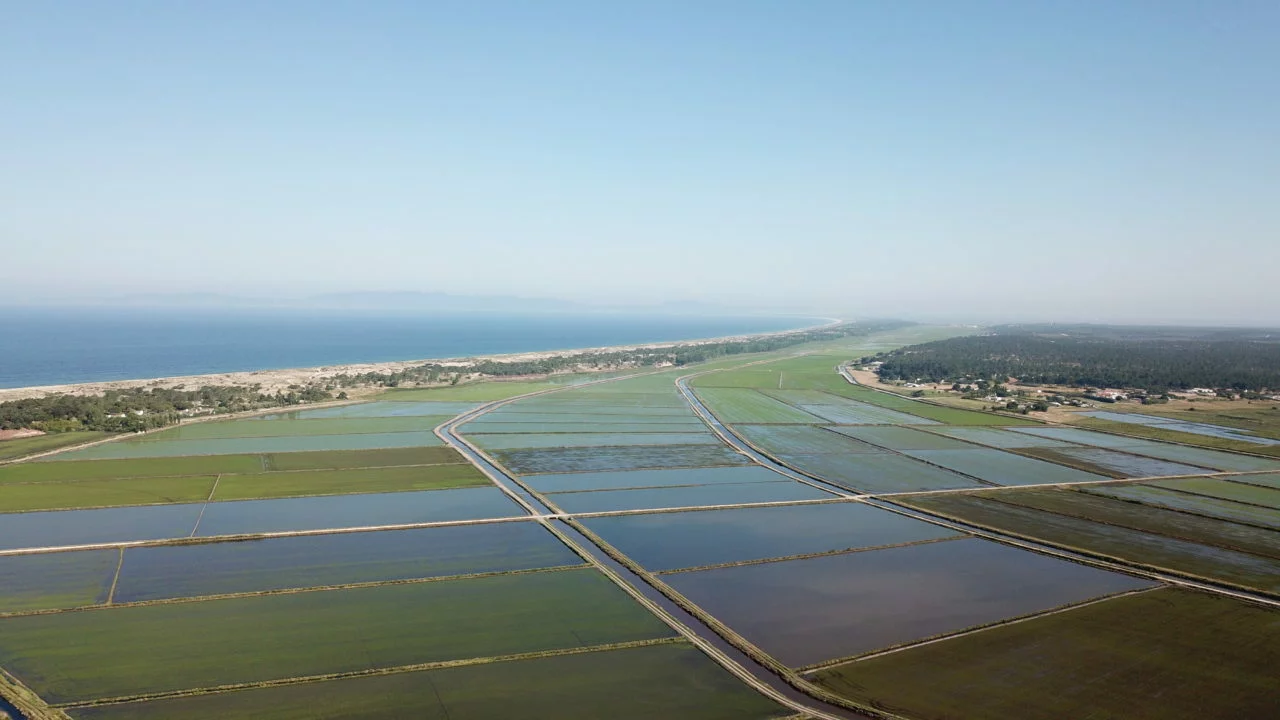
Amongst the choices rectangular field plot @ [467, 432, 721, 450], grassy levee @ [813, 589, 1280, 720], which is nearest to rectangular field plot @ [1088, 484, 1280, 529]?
grassy levee @ [813, 589, 1280, 720]

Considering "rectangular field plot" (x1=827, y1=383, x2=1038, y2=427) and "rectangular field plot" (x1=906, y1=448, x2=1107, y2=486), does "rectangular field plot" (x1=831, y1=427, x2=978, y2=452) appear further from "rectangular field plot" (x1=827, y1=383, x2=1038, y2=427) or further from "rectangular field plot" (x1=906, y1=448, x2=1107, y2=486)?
"rectangular field plot" (x1=827, y1=383, x2=1038, y2=427)

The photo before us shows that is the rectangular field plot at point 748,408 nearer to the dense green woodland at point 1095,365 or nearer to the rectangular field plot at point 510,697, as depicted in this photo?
the dense green woodland at point 1095,365

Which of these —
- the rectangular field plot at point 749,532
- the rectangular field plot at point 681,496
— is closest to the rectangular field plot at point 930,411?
the rectangular field plot at point 681,496

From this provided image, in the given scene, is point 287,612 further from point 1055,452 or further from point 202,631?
point 1055,452

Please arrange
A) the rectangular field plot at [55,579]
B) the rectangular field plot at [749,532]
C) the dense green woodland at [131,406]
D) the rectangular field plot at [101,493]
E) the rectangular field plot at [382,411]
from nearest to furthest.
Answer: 1. the rectangular field plot at [55,579]
2. the rectangular field plot at [749,532]
3. the rectangular field plot at [101,493]
4. the dense green woodland at [131,406]
5. the rectangular field plot at [382,411]

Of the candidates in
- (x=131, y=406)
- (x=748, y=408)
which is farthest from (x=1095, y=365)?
(x=131, y=406)

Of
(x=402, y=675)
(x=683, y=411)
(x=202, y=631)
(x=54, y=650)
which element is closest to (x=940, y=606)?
(x=402, y=675)

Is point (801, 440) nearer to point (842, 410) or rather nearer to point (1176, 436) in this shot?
point (842, 410)
